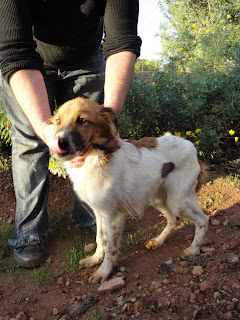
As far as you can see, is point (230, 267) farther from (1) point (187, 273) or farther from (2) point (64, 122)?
(2) point (64, 122)

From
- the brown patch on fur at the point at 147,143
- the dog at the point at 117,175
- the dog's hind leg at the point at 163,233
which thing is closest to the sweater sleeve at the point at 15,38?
the dog at the point at 117,175

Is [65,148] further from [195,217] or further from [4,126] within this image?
[4,126]

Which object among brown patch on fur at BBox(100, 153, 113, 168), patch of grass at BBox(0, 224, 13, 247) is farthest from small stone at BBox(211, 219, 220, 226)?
patch of grass at BBox(0, 224, 13, 247)

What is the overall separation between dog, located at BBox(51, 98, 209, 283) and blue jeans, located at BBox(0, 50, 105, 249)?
524 millimetres

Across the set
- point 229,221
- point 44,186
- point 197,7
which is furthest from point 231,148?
point 197,7

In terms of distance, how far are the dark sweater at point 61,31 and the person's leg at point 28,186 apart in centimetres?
62

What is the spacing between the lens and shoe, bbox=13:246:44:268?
2846 mm

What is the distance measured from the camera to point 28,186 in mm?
2963

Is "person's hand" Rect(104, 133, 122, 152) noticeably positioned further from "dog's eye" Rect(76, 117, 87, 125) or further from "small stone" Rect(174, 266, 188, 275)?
"small stone" Rect(174, 266, 188, 275)

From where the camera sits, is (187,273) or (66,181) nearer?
(187,273)

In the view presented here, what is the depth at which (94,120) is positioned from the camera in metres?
2.13

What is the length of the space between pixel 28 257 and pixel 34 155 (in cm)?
92

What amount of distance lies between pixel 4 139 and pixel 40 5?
8.08 feet

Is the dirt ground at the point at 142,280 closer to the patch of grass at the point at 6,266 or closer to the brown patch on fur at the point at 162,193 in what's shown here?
the patch of grass at the point at 6,266
